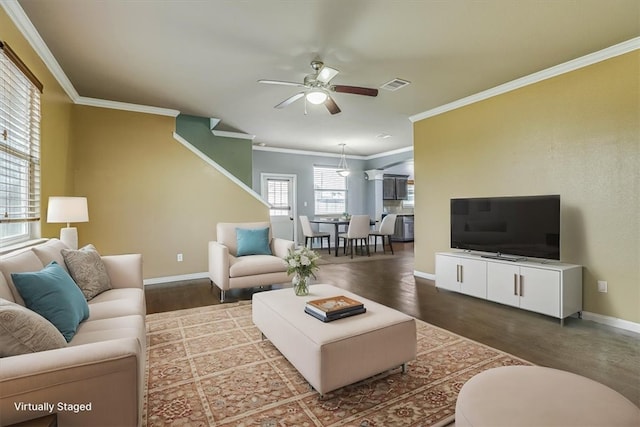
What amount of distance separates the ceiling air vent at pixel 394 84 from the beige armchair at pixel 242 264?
2.30 meters

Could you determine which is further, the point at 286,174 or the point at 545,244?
the point at 286,174

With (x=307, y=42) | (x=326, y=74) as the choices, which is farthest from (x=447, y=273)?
(x=307, y=42)

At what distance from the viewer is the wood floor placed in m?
2.21

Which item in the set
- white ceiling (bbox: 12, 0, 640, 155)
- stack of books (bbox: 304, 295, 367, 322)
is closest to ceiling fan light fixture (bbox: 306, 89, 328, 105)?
white ceiling (bbox: 12, 0, 640, 155)

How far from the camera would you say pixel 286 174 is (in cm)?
808

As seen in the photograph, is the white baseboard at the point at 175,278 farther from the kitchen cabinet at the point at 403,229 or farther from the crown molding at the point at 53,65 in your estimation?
the kitchen cabinet at the point at 403,229

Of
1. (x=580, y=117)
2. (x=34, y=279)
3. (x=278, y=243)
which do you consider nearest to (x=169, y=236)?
(x=278, y=243)

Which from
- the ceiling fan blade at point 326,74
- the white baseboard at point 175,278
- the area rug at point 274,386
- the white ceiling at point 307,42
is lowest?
the area rug at point 274,386

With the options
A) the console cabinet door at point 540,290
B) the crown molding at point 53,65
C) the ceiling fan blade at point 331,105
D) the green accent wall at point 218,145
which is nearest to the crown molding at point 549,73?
the ceiling fan blade at point 331,105

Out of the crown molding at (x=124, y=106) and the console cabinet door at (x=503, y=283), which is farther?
the crown molding at (x=124, y=106)

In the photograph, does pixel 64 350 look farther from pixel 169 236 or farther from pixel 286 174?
pixel 286 174

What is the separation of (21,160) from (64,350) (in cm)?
235

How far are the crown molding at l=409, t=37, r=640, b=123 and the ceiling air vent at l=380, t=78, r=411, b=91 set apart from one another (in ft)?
3.52

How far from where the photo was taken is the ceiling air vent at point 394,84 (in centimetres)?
368
